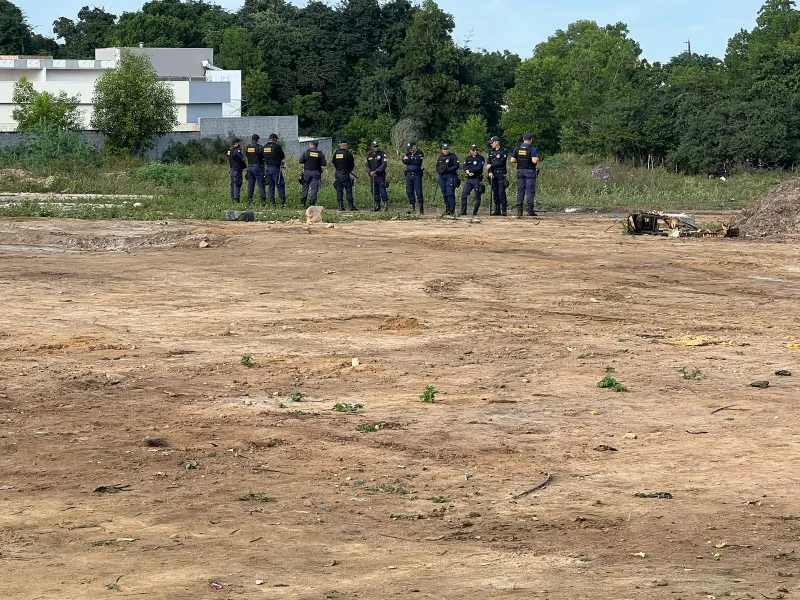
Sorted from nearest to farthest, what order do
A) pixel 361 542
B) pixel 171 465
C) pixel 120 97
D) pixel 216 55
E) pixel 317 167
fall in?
pixel 361 542 < pixel 171 465 < pixel 317 167 < pixel 120 97 < pixel 216 55

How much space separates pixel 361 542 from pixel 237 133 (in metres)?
55.4

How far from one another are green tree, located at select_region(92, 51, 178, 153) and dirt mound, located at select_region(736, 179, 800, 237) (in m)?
28.0

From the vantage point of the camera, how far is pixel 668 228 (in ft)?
80.3

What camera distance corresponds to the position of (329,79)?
75.6 meters

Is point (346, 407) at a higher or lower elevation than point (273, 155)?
lower

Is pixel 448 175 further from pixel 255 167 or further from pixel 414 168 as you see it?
pixel 255 167

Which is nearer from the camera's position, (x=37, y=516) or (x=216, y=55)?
(x=37, y=516)

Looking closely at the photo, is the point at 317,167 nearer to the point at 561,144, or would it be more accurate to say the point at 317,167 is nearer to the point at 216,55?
the point at 561,144

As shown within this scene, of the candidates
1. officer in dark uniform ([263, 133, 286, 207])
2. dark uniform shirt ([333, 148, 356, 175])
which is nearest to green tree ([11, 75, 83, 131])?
officer in dark uniform ([263, 133, 286, 207])

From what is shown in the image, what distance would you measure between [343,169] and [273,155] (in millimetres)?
1614

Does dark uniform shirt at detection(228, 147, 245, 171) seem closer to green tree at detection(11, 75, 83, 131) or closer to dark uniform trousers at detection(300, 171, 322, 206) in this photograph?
dark uniform trousers at detection(300, 171, 322, 206)

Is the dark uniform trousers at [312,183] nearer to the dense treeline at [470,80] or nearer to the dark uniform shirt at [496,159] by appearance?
the dark uniform shirt at [496,159]

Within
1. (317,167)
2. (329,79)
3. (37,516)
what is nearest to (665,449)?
(37,516)

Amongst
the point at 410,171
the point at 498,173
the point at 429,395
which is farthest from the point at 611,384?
the point at 410,171
